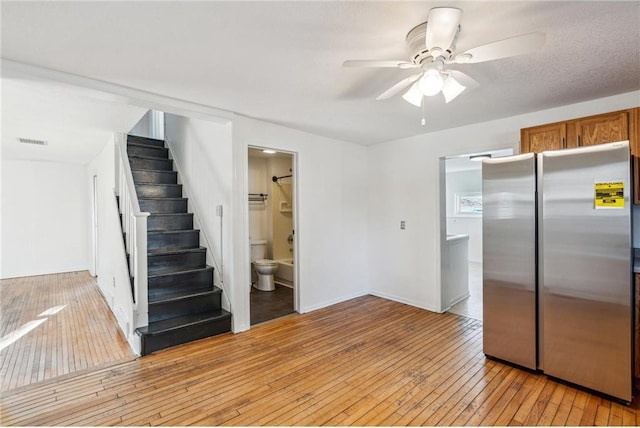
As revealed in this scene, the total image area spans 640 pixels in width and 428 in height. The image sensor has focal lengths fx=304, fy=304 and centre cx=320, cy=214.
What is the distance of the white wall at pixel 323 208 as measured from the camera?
3502 mm

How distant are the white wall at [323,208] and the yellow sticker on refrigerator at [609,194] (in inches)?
110

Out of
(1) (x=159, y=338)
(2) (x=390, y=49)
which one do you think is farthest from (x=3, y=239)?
(2) (x=390, y=49)

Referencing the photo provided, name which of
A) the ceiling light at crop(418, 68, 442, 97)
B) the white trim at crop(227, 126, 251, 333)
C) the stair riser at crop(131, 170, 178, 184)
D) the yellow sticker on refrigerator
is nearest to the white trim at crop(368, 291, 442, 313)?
the white trim at crop(227, 126, 251, 333)

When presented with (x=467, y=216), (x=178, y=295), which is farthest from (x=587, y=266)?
(x=467, y=216)

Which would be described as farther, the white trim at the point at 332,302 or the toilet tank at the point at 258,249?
the toilet tank at the point at 258,249

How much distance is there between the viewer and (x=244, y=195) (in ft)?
11.0

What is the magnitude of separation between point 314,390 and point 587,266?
2191mm

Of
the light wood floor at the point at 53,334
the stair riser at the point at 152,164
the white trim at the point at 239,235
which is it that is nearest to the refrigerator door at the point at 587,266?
the white trim at the point at 239,235

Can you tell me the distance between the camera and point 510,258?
102 inches

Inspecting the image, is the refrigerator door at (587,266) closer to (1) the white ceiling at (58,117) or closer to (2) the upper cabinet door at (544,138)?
(2) the upper cabinet door at (544,138)

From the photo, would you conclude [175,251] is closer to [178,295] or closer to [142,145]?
[178,295]

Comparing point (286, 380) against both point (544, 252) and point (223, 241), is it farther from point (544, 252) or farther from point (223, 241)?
point (544, 252)

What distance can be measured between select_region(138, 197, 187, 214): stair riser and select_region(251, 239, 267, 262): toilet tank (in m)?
1.50

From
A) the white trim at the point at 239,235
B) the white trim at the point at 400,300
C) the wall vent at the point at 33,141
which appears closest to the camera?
the white trim at the point at 239,235
